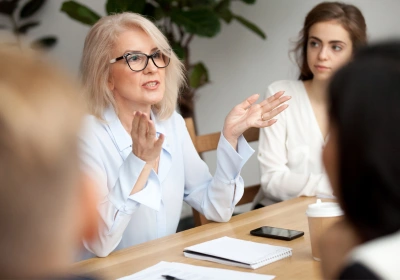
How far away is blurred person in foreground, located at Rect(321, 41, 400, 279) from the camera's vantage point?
67 cm

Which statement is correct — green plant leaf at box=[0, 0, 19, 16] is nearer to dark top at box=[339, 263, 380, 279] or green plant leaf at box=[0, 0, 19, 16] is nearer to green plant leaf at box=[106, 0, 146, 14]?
green plant leaf at box=[106, 0, 146, 14]

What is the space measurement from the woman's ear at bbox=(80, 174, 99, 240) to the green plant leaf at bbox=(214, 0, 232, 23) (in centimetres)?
341

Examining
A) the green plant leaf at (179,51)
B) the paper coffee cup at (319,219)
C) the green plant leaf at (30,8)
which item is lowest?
the paper coffee cup at (319,219)

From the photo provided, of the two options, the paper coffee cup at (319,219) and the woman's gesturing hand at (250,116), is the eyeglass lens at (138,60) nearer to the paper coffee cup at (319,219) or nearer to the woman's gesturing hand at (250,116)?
the woman's gesturing hand at (250,116)

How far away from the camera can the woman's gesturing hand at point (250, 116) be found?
2.09 metres

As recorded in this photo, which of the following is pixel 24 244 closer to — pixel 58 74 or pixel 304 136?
pixel 58 74

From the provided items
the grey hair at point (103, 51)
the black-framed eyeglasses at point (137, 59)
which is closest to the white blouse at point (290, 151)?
the grey hair at point (103, 51)

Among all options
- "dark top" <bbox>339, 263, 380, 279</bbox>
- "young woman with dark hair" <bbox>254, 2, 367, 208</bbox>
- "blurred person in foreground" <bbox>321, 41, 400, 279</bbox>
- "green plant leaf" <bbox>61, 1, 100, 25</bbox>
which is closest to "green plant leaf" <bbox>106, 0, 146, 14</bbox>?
"green plant leaf" <bbox>61, 1, 100, 25</bbox>

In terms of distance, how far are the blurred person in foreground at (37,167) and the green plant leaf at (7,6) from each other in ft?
12.1

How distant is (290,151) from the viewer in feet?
8.70

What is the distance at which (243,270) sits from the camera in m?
1.49

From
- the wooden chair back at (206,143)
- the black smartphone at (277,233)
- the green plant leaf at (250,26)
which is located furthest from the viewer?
the green plant leaf at (250,26)

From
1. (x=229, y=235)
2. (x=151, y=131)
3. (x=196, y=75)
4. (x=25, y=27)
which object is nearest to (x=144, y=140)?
(x=151, y=131)

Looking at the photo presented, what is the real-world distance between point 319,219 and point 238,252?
220 millimetres
